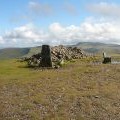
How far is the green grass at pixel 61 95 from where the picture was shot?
131 feet

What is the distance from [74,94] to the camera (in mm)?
46844

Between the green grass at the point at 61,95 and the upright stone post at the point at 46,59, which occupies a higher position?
the upright stone post at the point at 46,59

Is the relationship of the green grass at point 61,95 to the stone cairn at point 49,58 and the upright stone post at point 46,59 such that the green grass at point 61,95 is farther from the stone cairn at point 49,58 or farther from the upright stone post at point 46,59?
the stone cairn at point 49,58

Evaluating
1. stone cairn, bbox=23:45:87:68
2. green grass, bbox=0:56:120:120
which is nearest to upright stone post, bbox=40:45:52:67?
stone cairn, bbox=23:45:87:68

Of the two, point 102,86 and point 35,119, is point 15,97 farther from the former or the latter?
point 102,86

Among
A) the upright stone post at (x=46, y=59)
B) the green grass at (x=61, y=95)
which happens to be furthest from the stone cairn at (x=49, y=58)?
the green grass at (x=61, y=95)

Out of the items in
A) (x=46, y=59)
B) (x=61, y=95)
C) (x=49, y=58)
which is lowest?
(x=61, y=95)

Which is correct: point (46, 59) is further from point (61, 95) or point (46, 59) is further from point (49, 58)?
point (61, 95)

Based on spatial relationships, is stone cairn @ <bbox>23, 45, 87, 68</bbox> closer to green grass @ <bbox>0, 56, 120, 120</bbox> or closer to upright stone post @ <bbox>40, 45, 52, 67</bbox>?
upright stone post @ <bbox>40, 45, 52, 67</bbox>

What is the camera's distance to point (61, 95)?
Answer: 4656cm

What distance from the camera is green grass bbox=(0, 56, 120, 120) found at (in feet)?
131

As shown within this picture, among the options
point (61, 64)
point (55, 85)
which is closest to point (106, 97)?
point (55, 85)

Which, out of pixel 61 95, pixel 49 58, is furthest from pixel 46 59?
pixel 61 95

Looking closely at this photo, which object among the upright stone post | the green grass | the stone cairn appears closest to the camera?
the green grass
